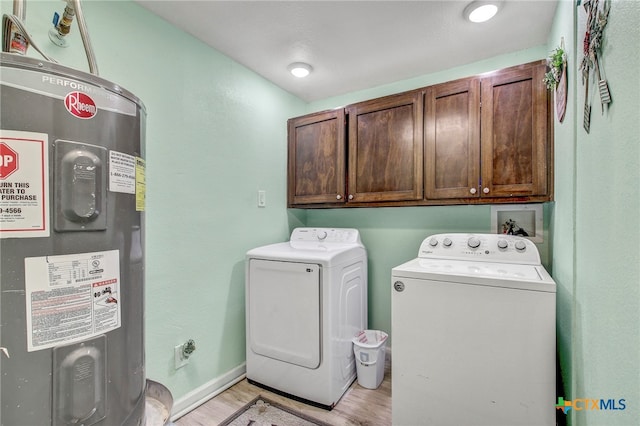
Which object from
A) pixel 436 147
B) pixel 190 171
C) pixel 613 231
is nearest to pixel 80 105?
pixel 190 171

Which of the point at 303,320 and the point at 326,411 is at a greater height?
the point at 303,320

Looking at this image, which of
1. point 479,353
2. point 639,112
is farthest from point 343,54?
point 479,353

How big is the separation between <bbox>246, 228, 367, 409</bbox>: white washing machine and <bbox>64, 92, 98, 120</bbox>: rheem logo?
1.32m

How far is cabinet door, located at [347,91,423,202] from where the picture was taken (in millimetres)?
1935

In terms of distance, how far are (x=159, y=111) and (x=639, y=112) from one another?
1895mm

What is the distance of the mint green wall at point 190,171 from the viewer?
1436 mm

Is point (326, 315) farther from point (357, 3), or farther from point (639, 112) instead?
point (357, 3)

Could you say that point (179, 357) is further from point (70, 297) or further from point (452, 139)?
point (452, 139)

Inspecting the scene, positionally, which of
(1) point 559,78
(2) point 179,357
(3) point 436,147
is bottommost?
(2) point 179,357

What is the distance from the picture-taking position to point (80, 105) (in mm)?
616

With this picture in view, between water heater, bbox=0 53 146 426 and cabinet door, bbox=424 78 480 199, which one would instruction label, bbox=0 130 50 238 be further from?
cabinet door, bbox=424 78 480 199

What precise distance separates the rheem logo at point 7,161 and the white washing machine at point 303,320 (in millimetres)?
1377

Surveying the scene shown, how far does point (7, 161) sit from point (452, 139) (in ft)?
6.44

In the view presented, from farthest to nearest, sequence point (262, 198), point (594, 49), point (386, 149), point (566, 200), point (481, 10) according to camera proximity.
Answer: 1. point (262, 198)
2. point (386, 149)
3. point (481, 10)
4. point (566, 200)
5. point (594, 49)
